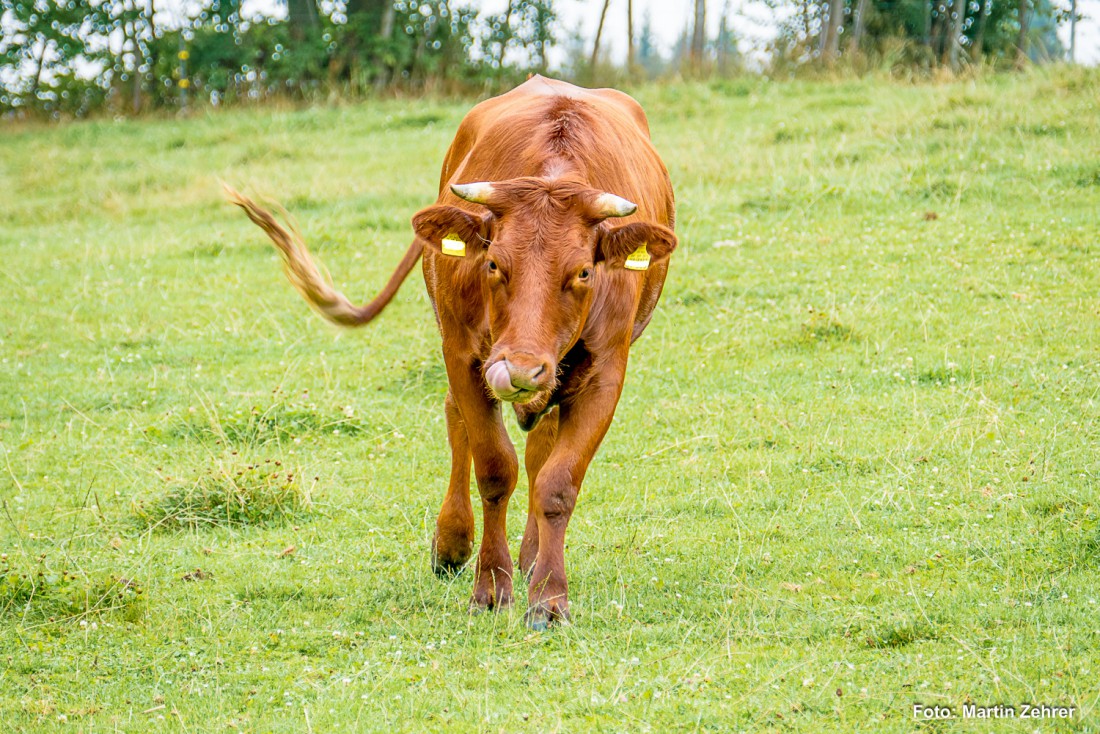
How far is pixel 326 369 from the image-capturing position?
33.4ft

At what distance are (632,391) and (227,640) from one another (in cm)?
475

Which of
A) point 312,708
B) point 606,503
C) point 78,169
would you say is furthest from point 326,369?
point 78,169

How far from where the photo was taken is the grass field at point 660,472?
4.82m

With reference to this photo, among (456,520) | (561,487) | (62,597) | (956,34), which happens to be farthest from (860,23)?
(62,597)

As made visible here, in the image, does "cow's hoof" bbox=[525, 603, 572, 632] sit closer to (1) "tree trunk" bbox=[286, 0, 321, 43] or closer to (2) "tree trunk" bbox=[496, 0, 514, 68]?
(1) "tree trunk" bbox=[286, 0, 321, 43]

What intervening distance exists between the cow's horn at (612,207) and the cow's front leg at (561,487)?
0.83 meters

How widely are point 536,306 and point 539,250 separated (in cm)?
29

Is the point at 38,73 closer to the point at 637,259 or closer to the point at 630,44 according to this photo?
the point at 630,44

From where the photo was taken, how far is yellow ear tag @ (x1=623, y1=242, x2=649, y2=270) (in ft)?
18.6

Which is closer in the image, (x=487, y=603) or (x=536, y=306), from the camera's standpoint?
(x=536, y=306)

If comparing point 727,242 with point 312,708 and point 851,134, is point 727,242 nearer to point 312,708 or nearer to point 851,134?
point 851,134

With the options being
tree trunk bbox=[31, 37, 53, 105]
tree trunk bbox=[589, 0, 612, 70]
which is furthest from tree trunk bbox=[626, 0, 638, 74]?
tree trunk bbox=[31, 37, 53, 105]

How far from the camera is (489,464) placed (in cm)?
596

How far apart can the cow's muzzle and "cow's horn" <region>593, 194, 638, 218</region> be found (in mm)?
838
